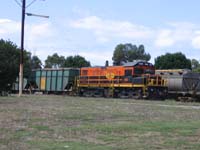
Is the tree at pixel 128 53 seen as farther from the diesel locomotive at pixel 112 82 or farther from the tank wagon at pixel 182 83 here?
the tank wagon at pixel 182 83

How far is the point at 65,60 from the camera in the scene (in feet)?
417

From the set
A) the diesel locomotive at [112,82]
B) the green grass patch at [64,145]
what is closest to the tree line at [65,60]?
the diesel locomotive at [112,82]

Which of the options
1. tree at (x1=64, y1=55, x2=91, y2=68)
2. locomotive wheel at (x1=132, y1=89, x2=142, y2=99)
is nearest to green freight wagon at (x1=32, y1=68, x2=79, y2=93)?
locomotive wheel at (x1=132, y1=89, x2=142, y2=99)

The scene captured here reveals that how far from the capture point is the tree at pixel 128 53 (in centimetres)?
13650

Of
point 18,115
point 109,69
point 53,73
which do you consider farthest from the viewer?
point 53,73

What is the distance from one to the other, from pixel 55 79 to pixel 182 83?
1828cm

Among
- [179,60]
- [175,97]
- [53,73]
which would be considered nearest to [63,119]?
[175,97]

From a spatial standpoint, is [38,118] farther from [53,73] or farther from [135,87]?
[53,73]

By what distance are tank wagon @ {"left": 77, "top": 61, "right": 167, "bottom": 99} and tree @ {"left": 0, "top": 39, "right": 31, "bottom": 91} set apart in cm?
911

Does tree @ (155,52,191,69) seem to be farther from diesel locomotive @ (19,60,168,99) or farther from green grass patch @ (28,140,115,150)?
green grass patch @ (28,140,115,150)

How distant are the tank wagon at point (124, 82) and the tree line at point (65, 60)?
8.18 metres

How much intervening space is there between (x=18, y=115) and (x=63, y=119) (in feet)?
6.41

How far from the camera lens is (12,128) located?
1266 cm

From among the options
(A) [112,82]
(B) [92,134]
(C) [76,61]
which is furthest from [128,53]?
(B) [92,134]
